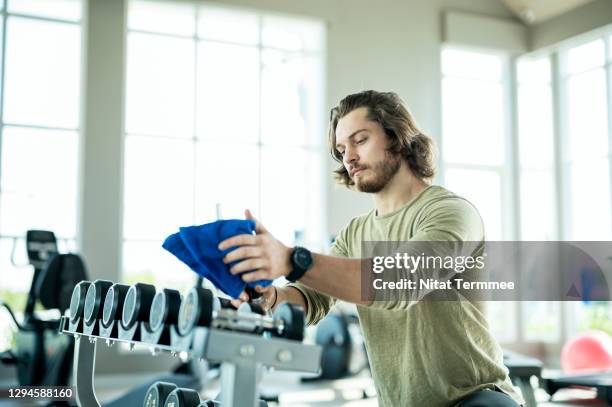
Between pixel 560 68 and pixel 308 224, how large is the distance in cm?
377

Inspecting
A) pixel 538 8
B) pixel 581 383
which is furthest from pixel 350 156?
pixel 538 8

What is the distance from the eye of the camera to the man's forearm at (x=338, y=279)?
1.42m

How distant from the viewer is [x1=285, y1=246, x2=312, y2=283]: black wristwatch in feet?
4.46

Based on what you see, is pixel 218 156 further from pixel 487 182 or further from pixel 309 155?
pixel 487 182

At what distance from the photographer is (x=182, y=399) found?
206 centimetres

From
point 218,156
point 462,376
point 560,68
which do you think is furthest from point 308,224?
point 462,376

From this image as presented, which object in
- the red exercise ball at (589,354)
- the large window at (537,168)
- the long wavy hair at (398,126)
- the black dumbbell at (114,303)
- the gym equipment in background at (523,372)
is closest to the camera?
the black dumbbell at (114,303)

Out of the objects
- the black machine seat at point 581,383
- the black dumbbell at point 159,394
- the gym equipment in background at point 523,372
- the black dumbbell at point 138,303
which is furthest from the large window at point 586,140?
the black dumbbell at point 138,303

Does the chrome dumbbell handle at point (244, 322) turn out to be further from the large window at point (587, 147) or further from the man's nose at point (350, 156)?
the large window at point (587, 147)

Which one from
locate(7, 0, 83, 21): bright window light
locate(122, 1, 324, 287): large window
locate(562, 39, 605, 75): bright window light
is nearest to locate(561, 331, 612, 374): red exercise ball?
locate(122, 1, 324, 287): large window

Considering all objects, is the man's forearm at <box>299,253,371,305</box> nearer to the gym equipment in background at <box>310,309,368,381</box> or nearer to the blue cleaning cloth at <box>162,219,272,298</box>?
the blue cleaning cloth at <box>162,219,272,298</box>

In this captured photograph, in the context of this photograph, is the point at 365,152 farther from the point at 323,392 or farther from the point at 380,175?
the point at 323,392

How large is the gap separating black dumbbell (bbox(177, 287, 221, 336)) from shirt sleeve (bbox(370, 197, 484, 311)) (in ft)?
1.07

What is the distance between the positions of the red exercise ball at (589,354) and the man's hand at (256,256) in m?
5.53
